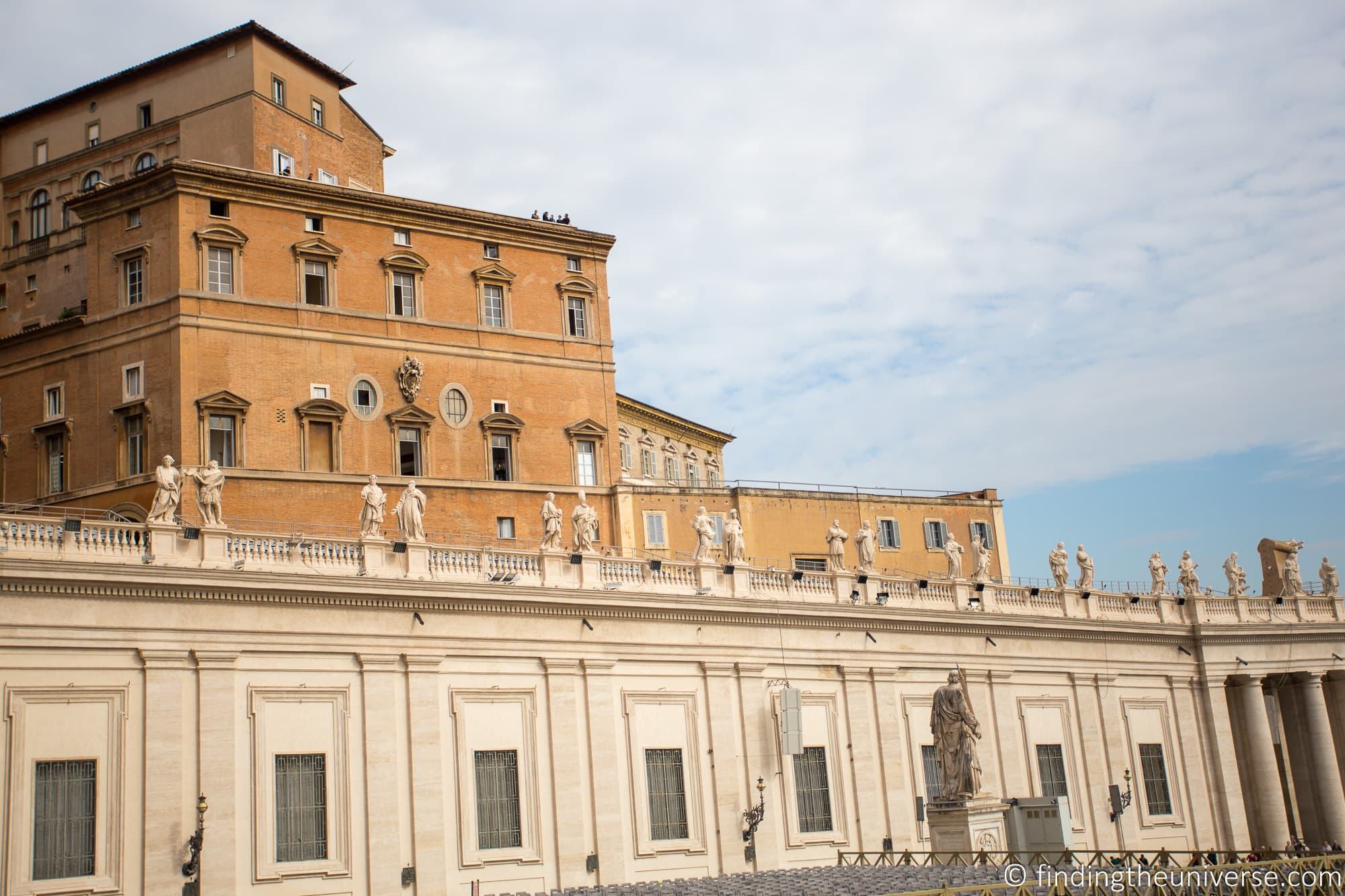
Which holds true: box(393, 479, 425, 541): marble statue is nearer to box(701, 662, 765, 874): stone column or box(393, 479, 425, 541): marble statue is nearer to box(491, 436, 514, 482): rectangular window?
box(701, 662, 765, 874): stone column

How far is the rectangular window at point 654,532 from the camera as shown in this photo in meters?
57.0

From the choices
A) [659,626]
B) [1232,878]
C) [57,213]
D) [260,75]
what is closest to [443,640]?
[659,626]

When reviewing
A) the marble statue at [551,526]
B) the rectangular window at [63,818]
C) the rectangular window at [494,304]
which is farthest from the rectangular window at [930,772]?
the rectangular window at [63,818]

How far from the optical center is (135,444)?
4959 cm

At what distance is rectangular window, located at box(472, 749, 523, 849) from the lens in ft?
120

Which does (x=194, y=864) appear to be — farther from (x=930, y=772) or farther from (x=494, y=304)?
(x=494, y=304)

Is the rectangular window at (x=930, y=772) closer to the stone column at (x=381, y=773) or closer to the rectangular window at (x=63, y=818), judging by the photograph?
the stone column at (x=381, y=773)

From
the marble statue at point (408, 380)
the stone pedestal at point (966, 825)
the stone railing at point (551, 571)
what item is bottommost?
the stone pedestal at point (966, 825)

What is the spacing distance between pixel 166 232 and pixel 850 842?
28872 mm

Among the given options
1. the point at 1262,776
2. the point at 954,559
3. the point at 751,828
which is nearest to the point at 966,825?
the point at 751,828

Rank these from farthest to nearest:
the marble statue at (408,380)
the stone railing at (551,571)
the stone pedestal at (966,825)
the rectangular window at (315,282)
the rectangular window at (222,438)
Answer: the marble statue at (408,380), the rectangular window at (315,282), the rectangular window at (222,438), the stone pedestal at (966,825), the stone railing at (551,571)

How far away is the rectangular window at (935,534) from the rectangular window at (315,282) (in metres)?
27.5

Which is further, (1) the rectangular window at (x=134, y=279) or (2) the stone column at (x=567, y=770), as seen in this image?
(1) the rectangular window at (x=134, y=279)

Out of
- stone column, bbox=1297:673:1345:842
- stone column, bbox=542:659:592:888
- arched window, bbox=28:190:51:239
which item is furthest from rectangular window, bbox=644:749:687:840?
arched window, bbox=28:190:51:239
